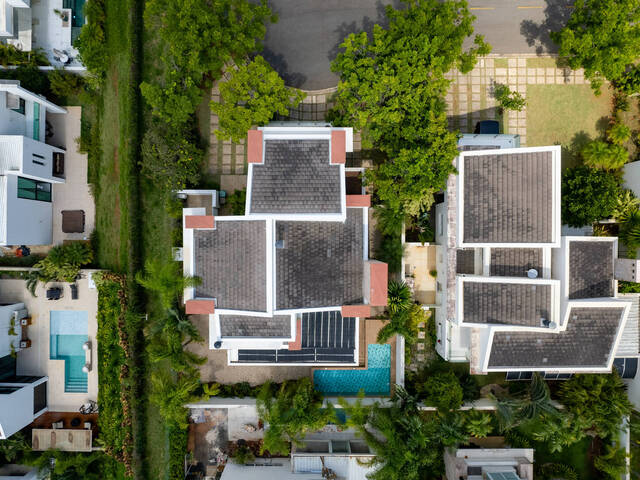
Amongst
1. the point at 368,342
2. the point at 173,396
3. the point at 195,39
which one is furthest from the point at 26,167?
the point at 368,342

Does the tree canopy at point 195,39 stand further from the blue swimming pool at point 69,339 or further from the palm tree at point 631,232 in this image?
the palm tree at point 631,232

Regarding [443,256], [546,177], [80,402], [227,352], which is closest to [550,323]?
[443,256]

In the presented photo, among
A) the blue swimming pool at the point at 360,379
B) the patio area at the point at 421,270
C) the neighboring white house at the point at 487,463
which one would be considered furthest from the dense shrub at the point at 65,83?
the neighboring white house at the point at 487,463

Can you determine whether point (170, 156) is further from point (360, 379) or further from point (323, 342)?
Answer: point (360, 379)

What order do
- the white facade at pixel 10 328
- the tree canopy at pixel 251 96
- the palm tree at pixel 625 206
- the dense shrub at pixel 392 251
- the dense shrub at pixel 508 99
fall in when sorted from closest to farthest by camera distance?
the tree canopy at pixel 251 96
the palm tree at pixel 625 206
the dense shrub at pixel 392 251
the dense shrub at pixel 508 99
the white facade at pixel 10 328

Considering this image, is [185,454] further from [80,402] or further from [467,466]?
[467,466]

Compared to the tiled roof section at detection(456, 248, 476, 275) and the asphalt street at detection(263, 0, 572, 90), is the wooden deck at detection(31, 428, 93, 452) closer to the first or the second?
the tiled roof section at detection(456, 248, 476, 275)
